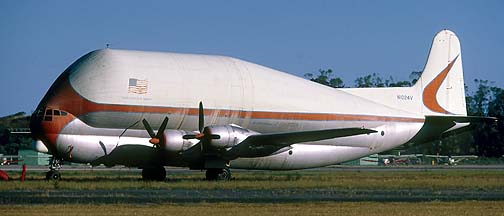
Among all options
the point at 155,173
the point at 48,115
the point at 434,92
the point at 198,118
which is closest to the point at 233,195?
the point at 198,118

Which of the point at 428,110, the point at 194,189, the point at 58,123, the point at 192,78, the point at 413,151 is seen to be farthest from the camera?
the point at 413,151

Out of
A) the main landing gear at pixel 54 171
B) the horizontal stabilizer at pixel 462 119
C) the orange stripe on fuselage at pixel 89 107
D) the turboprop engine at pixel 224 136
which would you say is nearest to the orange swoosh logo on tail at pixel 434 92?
the horizontal stabilizer at pixel 462 119

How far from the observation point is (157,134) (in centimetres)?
3681

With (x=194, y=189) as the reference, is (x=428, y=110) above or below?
above

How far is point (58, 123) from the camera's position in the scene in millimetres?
35969

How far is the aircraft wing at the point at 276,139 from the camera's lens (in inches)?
1469

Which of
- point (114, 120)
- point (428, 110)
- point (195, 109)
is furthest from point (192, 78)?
point (428, 110)

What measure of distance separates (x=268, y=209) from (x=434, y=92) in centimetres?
2561

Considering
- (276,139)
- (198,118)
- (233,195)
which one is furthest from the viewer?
(198,118)

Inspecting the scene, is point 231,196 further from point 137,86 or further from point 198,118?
point 137,86

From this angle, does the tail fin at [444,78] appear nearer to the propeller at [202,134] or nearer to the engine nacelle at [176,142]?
the propeller at [202,134]

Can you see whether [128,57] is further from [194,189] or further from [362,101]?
[362,101]

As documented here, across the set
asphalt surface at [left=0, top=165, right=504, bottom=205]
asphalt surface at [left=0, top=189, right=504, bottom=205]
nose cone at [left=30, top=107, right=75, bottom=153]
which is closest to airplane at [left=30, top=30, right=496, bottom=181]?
nose cone at [left=30, top=107, right=75, bottom=153]

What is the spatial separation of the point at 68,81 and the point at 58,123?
6.94ft
